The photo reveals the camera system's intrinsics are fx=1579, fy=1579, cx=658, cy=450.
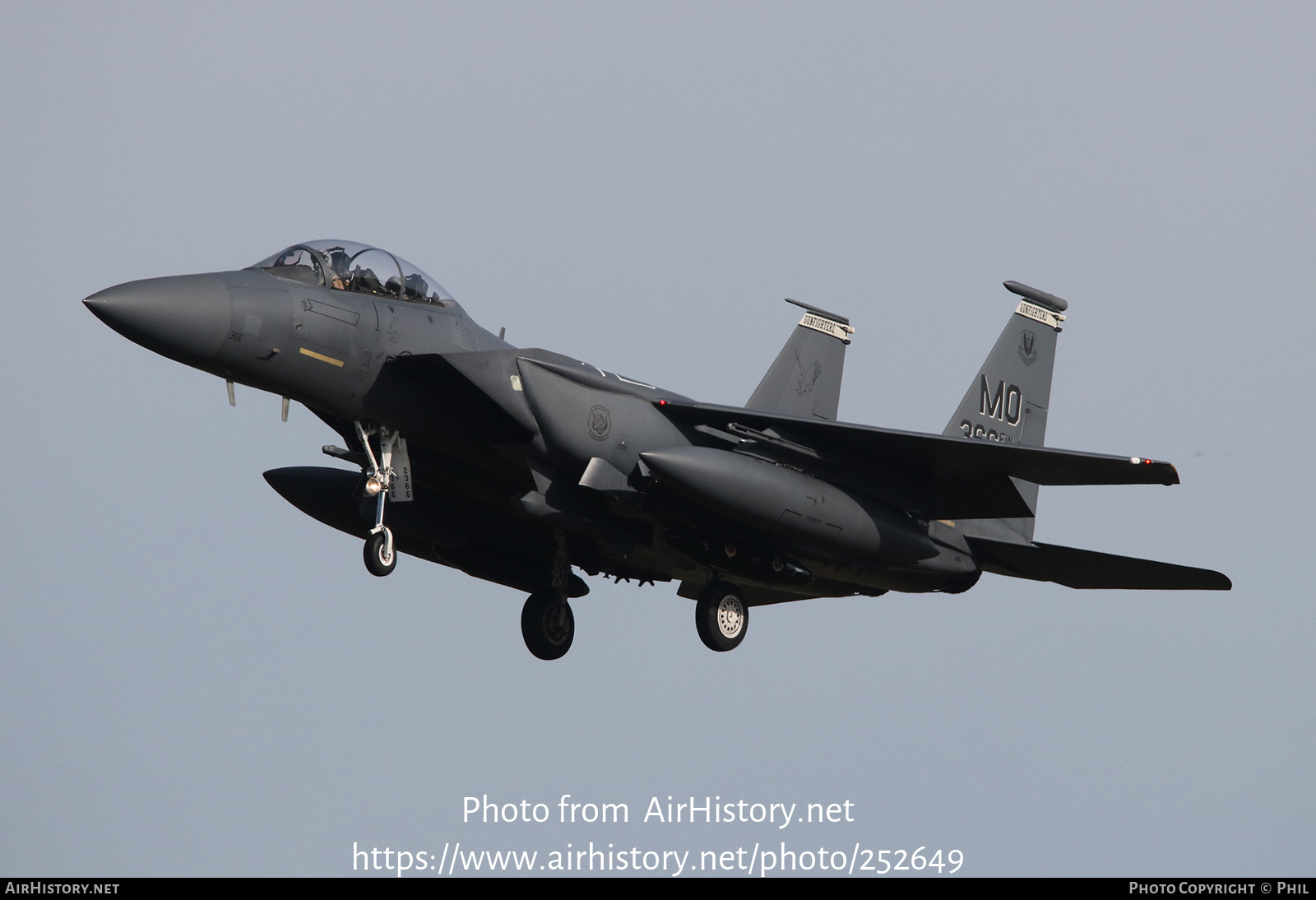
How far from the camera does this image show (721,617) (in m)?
17.9

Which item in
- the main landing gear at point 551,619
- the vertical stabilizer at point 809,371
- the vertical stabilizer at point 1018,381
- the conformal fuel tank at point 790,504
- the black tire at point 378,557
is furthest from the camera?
the vertical stabilizer at point 809,371

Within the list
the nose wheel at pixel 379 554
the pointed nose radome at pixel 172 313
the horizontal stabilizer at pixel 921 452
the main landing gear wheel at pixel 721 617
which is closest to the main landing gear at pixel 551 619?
the main landing gear wheel at pixel 721 617

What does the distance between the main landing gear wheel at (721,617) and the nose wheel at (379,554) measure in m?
4.06

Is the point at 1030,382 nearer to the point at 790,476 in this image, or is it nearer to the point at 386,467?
the point at 790,476

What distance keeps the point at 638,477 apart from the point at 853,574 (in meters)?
3.34

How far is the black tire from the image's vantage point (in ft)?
49.9

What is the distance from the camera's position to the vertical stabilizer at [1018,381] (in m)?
20.1

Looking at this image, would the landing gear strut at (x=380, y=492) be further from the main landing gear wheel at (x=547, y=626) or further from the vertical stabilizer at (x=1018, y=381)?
the vertical stabilizer at (x=1018, y=381)

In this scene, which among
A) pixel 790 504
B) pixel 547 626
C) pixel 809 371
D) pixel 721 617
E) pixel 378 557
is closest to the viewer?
pixel 378 557

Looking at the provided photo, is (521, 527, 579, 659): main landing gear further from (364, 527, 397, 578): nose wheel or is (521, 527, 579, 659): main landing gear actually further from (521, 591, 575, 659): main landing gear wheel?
(364, 527, 397, 578): nose wheel

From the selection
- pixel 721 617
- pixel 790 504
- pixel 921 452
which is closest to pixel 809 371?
pixel 921 452

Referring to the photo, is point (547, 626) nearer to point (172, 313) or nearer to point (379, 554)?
point (379, 554)

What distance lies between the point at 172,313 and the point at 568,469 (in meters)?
4.24
